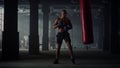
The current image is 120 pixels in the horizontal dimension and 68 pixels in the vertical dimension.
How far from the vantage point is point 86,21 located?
2.53m

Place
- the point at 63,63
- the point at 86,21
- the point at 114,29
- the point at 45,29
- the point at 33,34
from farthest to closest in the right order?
the point at 45,29 < the point at 114,29 < the point at 33,34 < the point at 63,63 < the point at 86,21

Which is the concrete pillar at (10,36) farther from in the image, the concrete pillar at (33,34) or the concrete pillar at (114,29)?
the concrete pillar at (114,29)

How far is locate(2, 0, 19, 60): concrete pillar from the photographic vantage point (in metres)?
15.5

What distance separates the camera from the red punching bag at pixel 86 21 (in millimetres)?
2504

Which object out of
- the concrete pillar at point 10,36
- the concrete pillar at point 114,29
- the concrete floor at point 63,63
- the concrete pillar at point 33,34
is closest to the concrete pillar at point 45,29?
the concrete pillar at point 114,29

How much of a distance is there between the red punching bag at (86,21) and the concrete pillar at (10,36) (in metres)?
13.2

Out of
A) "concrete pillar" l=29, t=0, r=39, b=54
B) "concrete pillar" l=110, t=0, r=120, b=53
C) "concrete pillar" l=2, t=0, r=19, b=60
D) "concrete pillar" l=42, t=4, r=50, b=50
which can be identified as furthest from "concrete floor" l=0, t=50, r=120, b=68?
"concrete pillar" l=42, t=4, r=50, b=50

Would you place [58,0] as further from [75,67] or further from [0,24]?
[75,67]

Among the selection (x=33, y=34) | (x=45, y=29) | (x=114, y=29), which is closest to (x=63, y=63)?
(x=33, y=34)

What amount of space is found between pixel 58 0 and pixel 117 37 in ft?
30.7

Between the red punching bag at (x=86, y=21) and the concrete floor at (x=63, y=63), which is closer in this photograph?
the red punching bag at (x=86, y=21)

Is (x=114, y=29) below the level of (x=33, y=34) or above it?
above

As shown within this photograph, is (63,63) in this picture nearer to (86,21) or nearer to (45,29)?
(86,21)

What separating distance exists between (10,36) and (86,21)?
1330cm
